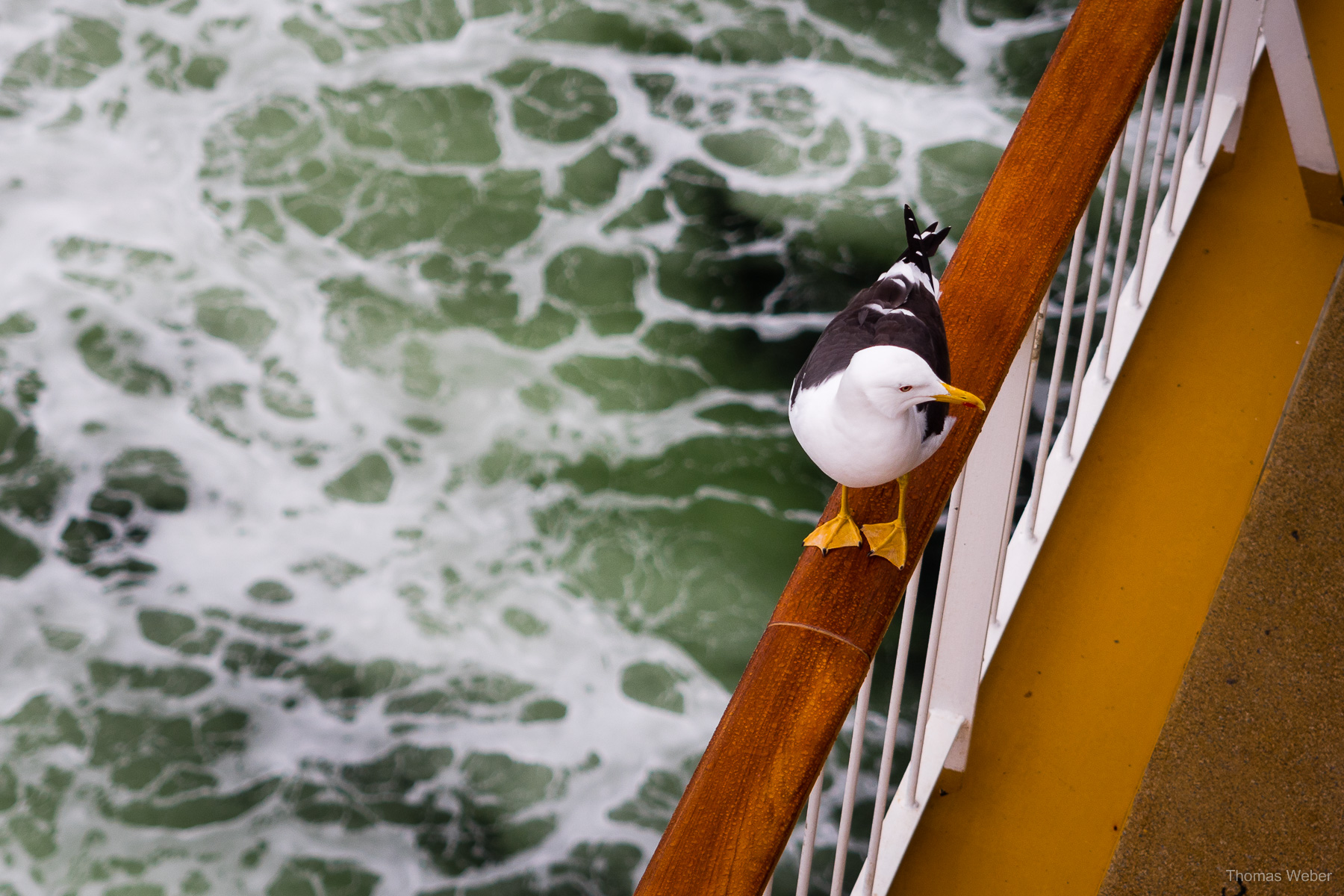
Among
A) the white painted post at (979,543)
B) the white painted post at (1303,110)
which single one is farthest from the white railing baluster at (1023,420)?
the white painted post at (1303,110)

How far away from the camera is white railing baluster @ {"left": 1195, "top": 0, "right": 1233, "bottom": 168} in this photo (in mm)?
1997

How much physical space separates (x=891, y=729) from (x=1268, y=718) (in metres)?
0.81

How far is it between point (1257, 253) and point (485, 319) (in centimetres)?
292

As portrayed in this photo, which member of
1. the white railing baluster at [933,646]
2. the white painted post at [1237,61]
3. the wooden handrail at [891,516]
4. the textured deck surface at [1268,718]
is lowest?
the textured deck surface at [1268,718]

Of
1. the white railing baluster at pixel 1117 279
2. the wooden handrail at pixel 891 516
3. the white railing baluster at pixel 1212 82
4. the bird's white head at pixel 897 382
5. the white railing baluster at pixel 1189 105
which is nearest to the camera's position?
the wooden handrail at pixel 891 516

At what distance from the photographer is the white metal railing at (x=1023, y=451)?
4.77ft

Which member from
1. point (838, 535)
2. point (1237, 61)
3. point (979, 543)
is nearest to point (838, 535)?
point (838, 535)

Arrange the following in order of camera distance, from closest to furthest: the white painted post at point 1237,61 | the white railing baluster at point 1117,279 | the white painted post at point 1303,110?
1. the white railing baluster at point 1117,279
2. the white painted post at point 1303,110
3. the white painted post at point 1237,61

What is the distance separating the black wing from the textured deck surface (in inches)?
38.6

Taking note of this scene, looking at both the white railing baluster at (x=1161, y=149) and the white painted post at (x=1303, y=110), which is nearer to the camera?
the white railing baluster at (x=1161, y=149)

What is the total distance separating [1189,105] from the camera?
2.02 metres

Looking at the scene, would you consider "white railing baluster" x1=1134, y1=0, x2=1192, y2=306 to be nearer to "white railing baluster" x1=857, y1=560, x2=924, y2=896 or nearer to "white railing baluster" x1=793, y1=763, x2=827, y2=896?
"white railing baluster" x1=857, y1=560, x2=924, y2=896

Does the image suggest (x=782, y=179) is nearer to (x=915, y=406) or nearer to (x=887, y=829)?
(x=887, y=829)

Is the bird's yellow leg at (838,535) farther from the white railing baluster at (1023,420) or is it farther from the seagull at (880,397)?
the white railing baluster at (1023,420)
